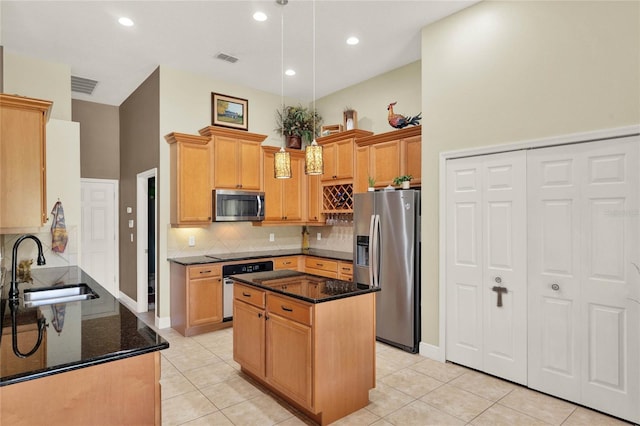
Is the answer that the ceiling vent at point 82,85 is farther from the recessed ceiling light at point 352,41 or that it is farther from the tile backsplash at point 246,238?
the recessed ceiling light at point 352,41

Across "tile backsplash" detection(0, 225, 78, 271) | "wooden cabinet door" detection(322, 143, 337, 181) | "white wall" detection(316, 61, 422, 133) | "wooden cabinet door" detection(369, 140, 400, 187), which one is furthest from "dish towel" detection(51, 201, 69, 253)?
"white wall" detection(316, 61, 422, 133)

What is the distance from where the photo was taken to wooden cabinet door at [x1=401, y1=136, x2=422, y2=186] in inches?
166

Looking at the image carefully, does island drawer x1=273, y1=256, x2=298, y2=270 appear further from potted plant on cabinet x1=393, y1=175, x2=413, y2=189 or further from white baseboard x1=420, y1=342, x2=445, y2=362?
white baseboard x1=420, y1=342, x2=445, y2=362

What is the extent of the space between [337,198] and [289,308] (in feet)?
9.40

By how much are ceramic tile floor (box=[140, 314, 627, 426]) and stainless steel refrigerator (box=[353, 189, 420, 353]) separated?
43 centimetres

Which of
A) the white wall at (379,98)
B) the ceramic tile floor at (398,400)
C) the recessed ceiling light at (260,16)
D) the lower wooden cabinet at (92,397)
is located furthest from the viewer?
the white wall at (379,98)

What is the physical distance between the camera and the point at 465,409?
9.11ft

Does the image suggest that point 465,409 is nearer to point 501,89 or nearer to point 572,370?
point 572,370

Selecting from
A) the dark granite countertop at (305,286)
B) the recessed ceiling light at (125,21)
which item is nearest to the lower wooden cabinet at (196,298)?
the dark granite countertop at (305,286)

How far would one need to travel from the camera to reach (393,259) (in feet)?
13.3

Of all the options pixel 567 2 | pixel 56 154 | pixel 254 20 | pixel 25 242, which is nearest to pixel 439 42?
pixel 567 2

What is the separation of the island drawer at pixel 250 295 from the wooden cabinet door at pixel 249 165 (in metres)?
2.08

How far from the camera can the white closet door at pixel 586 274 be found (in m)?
2.60

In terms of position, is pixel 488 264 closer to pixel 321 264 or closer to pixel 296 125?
pixel 321 264
